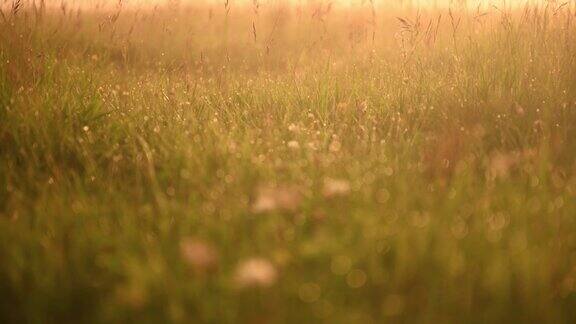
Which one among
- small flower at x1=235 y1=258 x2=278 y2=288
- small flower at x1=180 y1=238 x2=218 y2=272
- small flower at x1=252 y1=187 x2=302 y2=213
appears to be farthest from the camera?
small flower at x1=252 y1=187 x2=302 y2=213

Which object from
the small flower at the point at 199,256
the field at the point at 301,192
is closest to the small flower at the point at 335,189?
the field at the point at 301,192

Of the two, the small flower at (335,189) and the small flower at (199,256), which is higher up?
the small flower at (335,189)

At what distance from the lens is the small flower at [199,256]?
1675mm

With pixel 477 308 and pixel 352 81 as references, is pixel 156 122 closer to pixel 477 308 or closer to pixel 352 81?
pixel 352 81

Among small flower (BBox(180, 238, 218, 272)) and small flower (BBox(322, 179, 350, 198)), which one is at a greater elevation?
small flower (BBox(322, 179, 350, 198))

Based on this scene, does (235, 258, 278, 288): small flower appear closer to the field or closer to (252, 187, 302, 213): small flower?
the field

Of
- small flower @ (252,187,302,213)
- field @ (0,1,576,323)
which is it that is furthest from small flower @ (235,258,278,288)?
small flower @ (252,187,302,213)

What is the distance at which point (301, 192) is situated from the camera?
82.8 inches

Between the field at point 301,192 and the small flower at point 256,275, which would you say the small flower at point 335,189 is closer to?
the field at point 301,192

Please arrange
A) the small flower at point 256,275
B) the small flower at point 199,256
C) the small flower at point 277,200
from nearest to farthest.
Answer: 1. the small flower at point 256,275
2. the small flower at point 199,256
3. the small flower at point 277,200

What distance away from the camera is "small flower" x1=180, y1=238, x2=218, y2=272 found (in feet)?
5.49

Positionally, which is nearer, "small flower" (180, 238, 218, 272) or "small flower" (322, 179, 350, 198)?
"small flower" (180, 238, 218, 272)

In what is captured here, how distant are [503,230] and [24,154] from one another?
189 cm

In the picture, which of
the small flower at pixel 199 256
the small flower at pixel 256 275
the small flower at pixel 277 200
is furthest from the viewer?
the small flower at pixel 277 200
